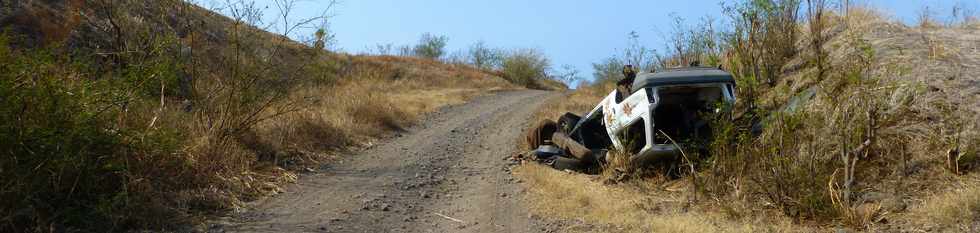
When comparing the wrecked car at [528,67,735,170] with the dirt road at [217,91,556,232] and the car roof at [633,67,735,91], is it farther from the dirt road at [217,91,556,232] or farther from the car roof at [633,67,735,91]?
the dirt road at [217,91,556,232]

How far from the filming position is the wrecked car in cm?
923

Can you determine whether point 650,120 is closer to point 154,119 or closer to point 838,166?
point 838,166

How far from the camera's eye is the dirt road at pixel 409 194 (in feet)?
23.7

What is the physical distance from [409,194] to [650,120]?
3.02 m

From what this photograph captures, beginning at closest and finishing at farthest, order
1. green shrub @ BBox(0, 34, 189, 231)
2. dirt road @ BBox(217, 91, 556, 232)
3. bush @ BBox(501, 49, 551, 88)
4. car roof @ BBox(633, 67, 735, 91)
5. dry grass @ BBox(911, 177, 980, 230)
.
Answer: green shrub @ BBox(0, 34, 189, 231)
dry grass @ BBox(911, 177, 980, 230)
dirt road @ BBox(217, 91, 556, 232)
car roof @ BBox(633, 67, 735, 91)
bush @ BBox(501, 49, 551, 88)

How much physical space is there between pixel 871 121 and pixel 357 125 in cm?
979

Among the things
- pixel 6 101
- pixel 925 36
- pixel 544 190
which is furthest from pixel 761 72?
pixel 6 101

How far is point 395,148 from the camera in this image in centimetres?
1323

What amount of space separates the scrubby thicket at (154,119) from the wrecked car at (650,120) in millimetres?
3883

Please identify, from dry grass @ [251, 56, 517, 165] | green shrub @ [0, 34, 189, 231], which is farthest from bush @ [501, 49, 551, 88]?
green shrub @ [0, 34, 189, 231]

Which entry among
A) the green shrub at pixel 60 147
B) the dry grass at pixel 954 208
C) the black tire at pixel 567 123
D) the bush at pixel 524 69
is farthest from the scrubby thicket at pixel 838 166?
the bush at pixel 524 69

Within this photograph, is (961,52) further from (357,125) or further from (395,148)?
(357,125)

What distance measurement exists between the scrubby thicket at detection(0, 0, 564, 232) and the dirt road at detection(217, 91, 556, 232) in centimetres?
55

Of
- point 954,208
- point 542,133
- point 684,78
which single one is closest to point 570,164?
point 684,78
